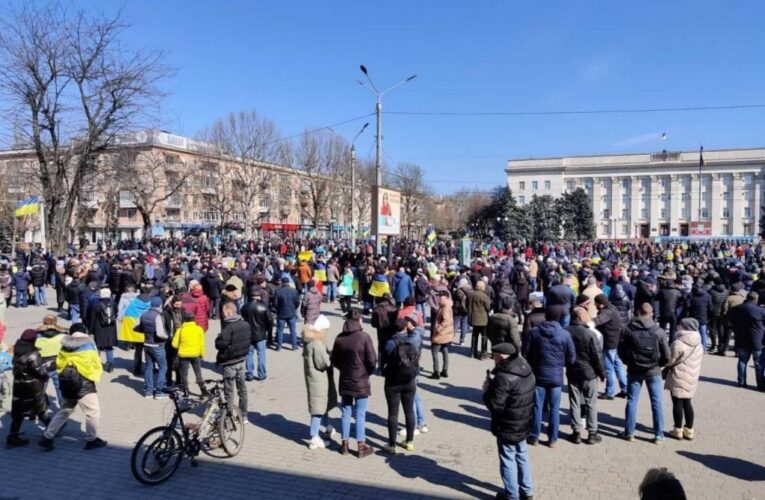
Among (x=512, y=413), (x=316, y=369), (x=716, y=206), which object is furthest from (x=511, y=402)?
(x=716, y=206)

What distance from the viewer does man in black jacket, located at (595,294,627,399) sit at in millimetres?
8305

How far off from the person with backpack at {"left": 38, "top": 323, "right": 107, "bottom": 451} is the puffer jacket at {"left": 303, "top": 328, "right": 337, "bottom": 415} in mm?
2555

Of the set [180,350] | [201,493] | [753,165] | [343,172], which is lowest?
[201,493]

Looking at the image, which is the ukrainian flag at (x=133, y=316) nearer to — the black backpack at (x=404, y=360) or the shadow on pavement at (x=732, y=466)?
the black backpack at (x=404, y=360)

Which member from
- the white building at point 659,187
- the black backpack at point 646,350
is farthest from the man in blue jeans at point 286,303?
the white building at point 659,187

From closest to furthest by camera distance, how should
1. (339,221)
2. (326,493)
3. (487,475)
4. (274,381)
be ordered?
1. (326,493)
2. (487,475)
3. (274,381)
4. (339,221)

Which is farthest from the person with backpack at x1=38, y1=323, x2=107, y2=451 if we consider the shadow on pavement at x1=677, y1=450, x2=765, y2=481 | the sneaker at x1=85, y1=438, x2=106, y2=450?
the shadow on pavement at x1=677, y1=450, x2=765, y2=481

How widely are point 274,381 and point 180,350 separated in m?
2.32

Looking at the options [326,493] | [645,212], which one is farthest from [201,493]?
[645,212]

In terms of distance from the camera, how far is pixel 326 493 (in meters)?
5.36

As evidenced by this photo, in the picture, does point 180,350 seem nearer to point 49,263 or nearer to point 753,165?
point 49,263

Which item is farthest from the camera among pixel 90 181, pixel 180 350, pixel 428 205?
pixel 428 205

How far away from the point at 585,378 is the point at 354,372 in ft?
9.32

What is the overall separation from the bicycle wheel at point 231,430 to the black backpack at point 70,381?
70.2 inches
